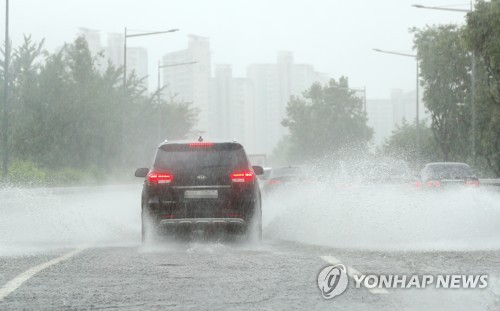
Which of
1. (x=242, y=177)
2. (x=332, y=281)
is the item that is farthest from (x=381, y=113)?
(x=332, y=281)

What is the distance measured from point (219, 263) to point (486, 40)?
27.1 metres

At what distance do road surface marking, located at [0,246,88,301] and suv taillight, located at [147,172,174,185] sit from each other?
158cm

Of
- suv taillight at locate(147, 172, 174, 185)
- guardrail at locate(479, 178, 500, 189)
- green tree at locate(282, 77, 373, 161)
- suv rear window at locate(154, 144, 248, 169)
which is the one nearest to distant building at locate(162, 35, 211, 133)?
green tree at locate(282, 77, 373, 161)

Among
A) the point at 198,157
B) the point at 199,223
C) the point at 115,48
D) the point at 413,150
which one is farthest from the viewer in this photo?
the point at 115,48

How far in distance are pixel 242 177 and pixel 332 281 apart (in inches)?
189

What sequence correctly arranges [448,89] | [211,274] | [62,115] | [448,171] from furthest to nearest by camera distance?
[448,89], [62,115], [448,171], [211,274]

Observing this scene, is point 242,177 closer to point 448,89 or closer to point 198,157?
point 198,157

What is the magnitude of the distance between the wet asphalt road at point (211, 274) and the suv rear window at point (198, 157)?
1.21 meters

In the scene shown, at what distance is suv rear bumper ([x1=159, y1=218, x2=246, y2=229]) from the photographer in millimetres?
13547

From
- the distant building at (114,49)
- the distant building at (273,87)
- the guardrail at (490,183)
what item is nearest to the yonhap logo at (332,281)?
the guardrail at (490,183)

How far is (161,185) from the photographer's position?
1376cm

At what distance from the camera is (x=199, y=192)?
13664 millimetres

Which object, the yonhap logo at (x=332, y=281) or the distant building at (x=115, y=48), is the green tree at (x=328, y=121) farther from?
the yonhap logo at (x=332, y=281)

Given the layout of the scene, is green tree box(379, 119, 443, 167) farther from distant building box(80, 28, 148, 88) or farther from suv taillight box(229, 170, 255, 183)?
distant building box(80, 28, 148, 88)
